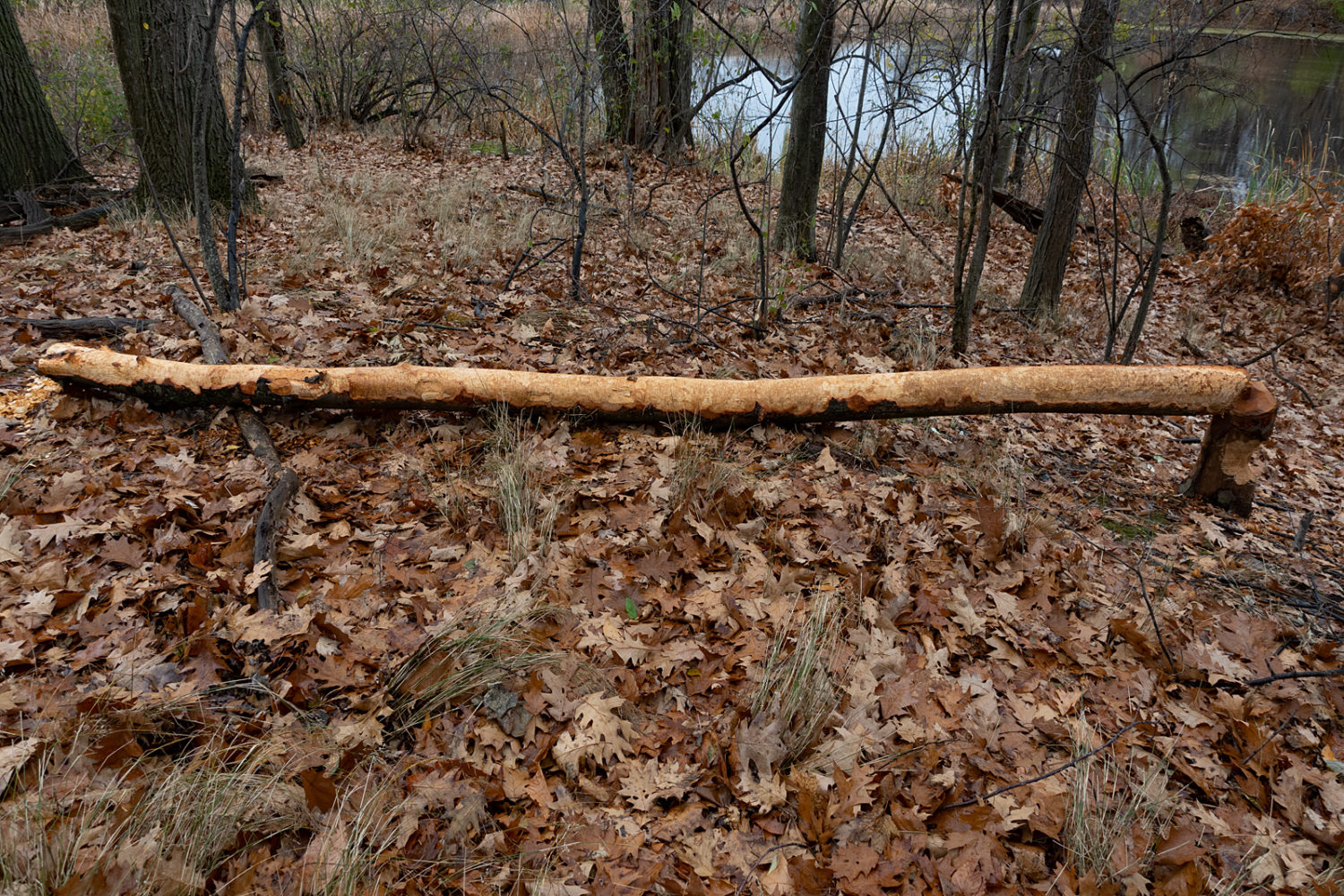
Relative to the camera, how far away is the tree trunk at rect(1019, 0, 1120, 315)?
5.46m

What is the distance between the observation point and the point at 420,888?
1.85 m

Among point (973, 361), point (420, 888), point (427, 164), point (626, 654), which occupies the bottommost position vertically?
point (420, 888)

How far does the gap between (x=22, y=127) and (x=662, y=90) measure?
8.04m

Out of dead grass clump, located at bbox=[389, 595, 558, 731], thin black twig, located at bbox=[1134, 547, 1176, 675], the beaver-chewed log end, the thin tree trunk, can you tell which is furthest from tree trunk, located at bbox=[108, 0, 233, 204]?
the beaver-chewed log end

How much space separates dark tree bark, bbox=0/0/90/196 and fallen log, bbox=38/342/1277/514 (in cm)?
440

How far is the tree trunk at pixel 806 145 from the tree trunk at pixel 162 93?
5153 millimetres

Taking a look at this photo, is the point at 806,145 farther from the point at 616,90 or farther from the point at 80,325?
the point at 80,325

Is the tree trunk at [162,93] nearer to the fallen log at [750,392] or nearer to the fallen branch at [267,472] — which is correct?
the fallen branch at [267,472]

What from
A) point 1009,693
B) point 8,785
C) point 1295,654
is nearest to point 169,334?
point 8,785

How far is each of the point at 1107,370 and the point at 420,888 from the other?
13.2 ft

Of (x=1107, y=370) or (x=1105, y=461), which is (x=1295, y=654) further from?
(x=1105, y=461)

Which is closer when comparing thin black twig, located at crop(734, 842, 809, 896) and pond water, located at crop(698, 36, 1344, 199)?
thin black twig, located at crop(734, 842, 809, 896)

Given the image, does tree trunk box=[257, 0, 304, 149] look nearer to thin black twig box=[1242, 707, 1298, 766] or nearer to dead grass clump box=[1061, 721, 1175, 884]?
dead grass clump box=[1061, 721, 1175, 884]

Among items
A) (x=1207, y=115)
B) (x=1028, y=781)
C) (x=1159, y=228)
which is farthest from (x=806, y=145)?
(x=1207, y=115)
